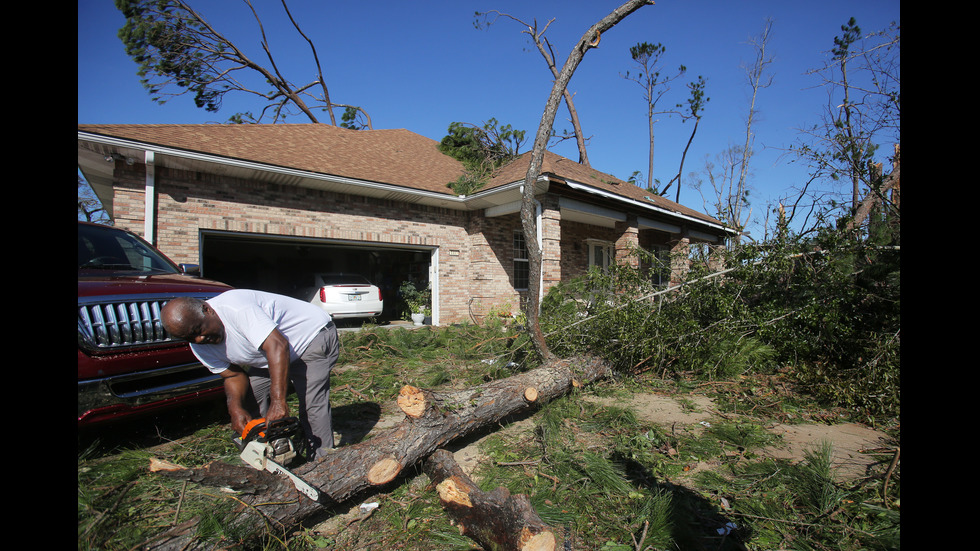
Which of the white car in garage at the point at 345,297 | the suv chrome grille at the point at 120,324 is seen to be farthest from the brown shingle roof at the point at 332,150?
the suv chrome grille at the point at 120,324

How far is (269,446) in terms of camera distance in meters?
2.32

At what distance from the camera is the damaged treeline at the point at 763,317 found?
15.3 feet

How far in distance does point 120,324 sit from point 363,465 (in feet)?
7.01

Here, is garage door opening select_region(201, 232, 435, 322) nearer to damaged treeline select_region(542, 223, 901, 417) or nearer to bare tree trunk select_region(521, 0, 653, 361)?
bare tree trunk select_region(521, 0, 653, 361)

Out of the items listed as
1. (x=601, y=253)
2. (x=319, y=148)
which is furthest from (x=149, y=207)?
(x=601, y=253)

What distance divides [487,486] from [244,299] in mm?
2131

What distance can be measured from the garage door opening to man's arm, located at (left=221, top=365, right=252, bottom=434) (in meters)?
9.33

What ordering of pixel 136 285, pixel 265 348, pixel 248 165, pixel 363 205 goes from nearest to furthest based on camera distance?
pixel 265 348
pixel 136 285
pixel 248 165
pixel 363 205

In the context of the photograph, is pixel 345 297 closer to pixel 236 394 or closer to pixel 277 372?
pixel 236 394

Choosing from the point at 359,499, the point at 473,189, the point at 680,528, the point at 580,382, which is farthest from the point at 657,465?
the point at 473,189

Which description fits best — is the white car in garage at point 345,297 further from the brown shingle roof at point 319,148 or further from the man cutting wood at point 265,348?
the man cutting wood at point 265,348

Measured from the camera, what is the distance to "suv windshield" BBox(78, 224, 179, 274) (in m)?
3.82
